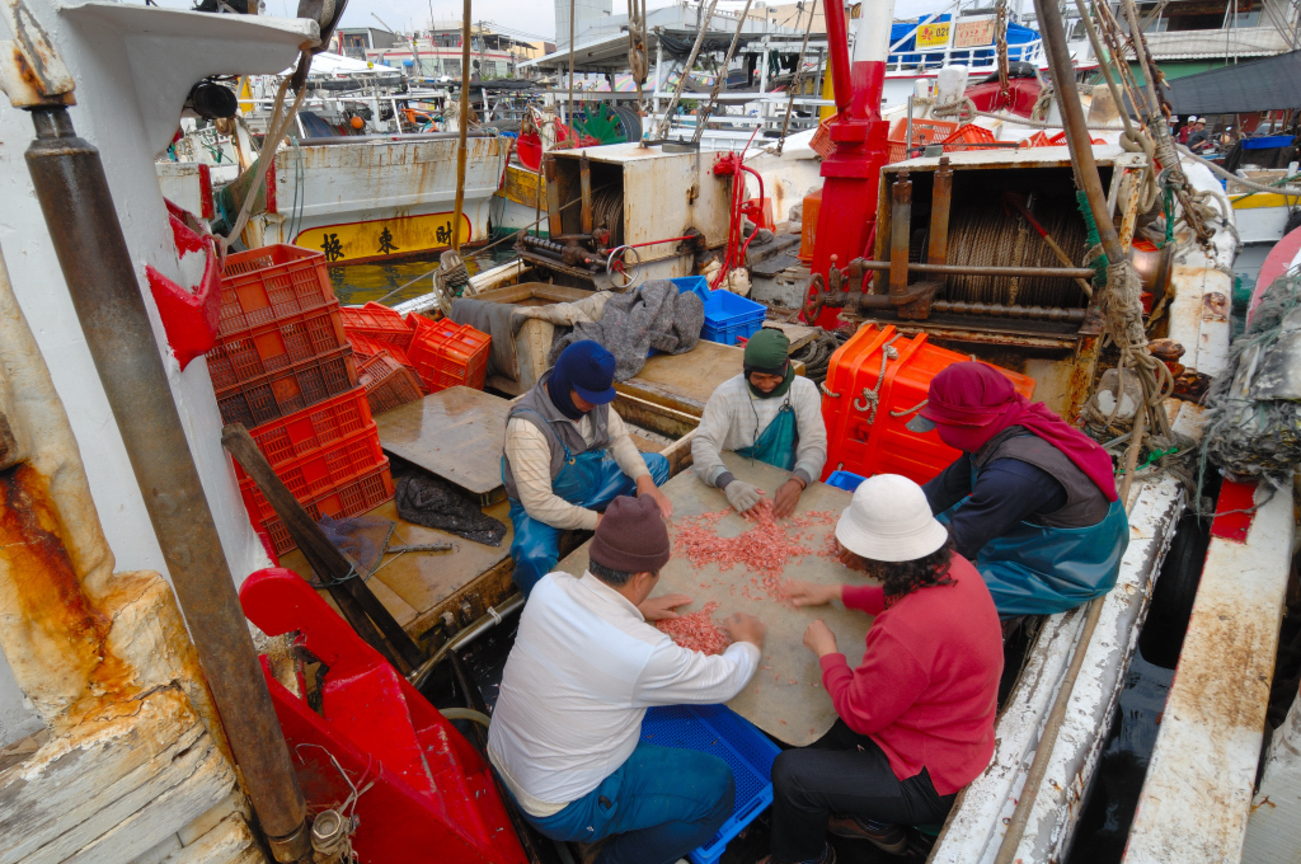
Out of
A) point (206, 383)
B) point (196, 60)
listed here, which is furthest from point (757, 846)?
point (196, 60)

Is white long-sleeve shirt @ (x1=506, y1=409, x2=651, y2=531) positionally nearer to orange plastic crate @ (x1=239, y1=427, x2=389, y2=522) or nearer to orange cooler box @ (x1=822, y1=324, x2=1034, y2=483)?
orange plastic crate @ (x1=239, y1=427, x2=389, y2=522)

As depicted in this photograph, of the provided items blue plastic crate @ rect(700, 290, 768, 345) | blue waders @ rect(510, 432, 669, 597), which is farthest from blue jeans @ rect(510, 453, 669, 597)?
blue plastic crate @ rect(700, 290, 768, 345)

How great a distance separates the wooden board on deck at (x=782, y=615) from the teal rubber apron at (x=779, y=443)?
493 mm

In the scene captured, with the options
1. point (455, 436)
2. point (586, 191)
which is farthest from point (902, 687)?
point (586, 191)

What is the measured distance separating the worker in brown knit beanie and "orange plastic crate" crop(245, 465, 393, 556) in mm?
2010

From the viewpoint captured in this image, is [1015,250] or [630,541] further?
[1015,250]

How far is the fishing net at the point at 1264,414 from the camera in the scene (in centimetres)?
336

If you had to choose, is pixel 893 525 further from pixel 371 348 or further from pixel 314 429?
pixel 371 348

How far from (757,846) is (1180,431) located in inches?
143

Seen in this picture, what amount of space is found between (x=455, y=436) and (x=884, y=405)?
290 centimetres

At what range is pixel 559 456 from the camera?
3.67 m

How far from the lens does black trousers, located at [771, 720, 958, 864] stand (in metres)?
2.28

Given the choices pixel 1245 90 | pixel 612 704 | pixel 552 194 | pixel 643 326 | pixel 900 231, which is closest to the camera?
pixel 612 704

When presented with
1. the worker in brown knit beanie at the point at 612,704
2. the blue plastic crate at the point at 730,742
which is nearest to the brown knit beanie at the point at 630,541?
the worker in brown knit beanie at the point at 612,704
